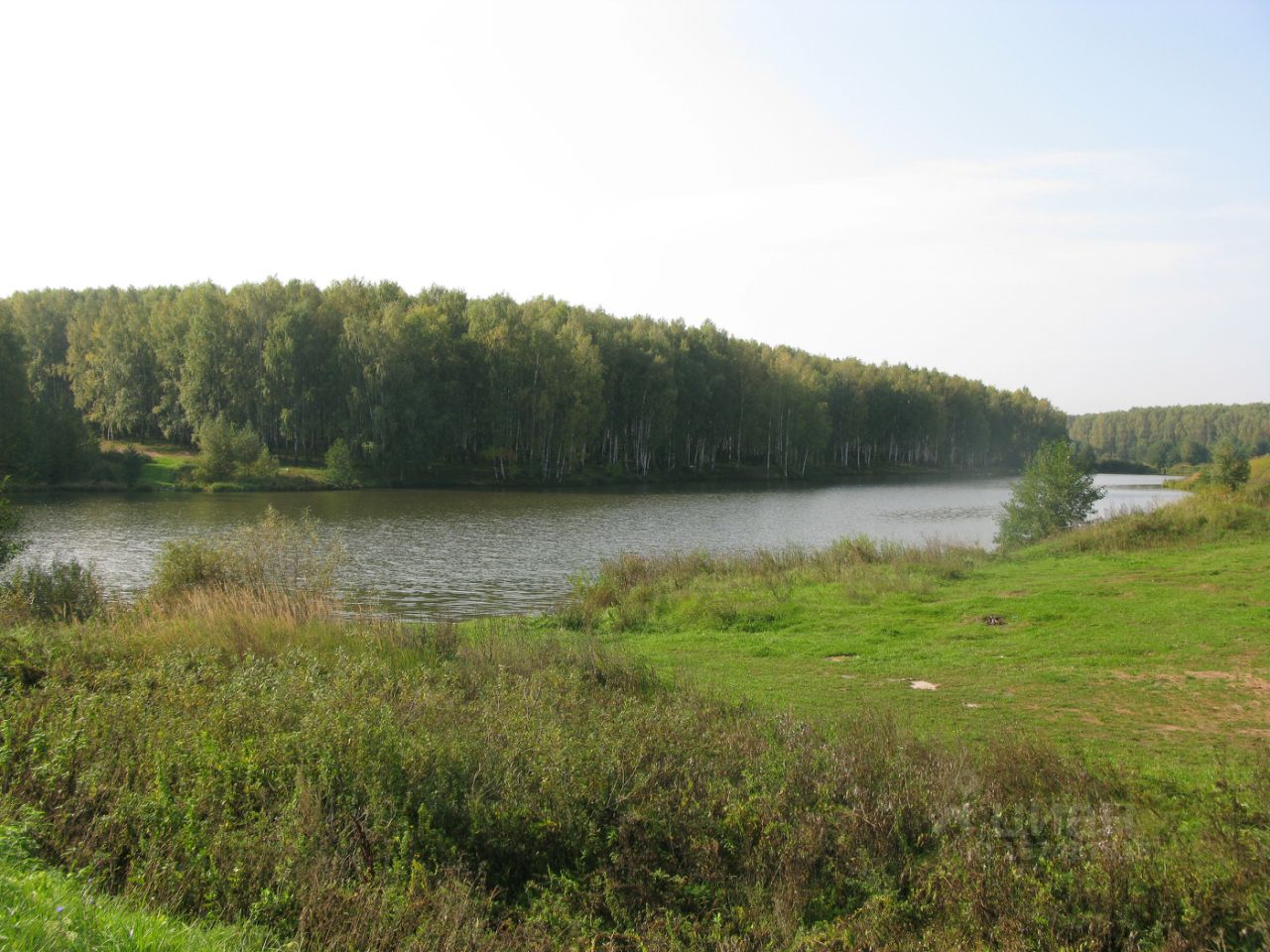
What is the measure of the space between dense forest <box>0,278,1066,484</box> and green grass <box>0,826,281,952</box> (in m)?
62.6

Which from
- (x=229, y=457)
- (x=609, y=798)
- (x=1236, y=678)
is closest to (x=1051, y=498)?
(x=1236, y=678)

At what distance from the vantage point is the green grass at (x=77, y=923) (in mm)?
3199

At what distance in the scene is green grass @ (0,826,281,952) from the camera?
3.20 m

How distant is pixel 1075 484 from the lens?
1272 inches

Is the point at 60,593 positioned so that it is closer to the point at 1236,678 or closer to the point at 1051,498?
the point at 1236,678

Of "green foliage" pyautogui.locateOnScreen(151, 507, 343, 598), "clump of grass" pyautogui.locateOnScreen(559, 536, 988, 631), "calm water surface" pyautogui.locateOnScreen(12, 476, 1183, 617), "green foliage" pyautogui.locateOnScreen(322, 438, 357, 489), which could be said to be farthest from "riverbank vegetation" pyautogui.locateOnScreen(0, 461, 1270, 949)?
"green foliage" pyautogui.locateOnScreen(322, 438, 357, 489)

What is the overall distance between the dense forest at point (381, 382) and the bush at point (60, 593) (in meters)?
48.5

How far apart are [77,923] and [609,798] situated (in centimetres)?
347

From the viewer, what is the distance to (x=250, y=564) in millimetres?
17219

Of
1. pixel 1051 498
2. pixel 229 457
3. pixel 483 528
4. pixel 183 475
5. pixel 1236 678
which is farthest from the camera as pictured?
pixel 229 457

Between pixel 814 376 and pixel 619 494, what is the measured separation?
175ft

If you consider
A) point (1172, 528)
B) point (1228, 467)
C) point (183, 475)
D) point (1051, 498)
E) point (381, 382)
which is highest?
point (381, 382)

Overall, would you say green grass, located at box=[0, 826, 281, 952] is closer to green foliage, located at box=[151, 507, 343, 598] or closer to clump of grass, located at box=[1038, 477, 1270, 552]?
green foliage, located at box=[151, 507, 343, 598]

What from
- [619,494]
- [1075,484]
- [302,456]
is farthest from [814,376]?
[1075,484]
